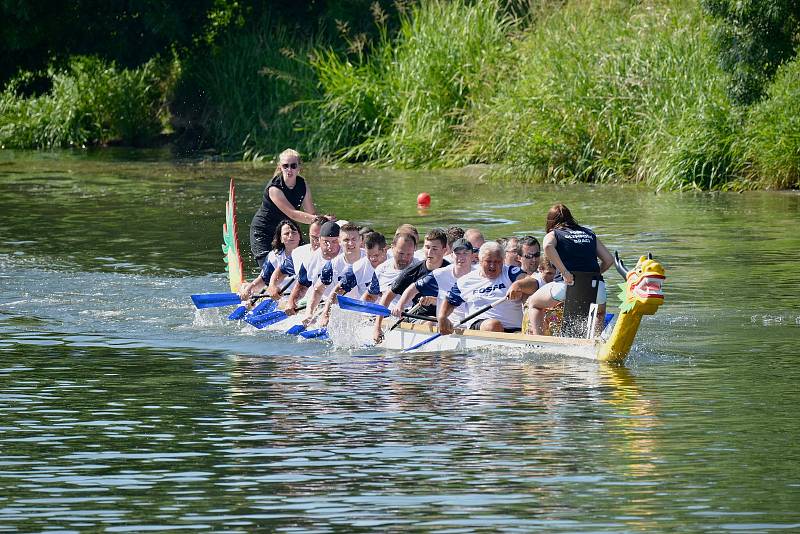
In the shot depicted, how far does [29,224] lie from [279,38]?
12.8m

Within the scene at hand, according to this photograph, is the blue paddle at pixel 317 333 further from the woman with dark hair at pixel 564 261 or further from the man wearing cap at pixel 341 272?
the woman with dark hair at pixel 564 261

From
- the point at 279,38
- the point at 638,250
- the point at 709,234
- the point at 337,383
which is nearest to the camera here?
the point at 337,383

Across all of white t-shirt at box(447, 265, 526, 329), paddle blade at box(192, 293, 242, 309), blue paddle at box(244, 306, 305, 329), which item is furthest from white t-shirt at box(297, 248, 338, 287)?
white t-shirt at box(447, 265, 526, 329)

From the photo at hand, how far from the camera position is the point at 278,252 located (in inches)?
631

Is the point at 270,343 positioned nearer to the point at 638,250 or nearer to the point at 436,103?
the point at 638,250

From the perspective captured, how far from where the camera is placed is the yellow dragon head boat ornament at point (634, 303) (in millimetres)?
11812

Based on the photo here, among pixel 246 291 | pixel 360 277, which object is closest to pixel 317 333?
pixel 360 277

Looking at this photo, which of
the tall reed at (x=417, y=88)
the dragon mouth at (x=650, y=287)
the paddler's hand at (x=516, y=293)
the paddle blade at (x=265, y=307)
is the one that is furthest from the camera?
the tall reed at (x=417, y=88)

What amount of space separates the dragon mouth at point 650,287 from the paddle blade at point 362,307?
271cm

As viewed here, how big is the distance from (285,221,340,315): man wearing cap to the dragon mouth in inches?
152

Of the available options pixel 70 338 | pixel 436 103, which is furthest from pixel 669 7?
pixel 70 338

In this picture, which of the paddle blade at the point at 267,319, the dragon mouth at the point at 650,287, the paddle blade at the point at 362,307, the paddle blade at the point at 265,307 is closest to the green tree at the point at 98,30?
the paddle blade at the point at 265,307

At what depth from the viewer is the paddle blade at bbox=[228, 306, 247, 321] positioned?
15.5 m

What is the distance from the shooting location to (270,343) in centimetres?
1413
